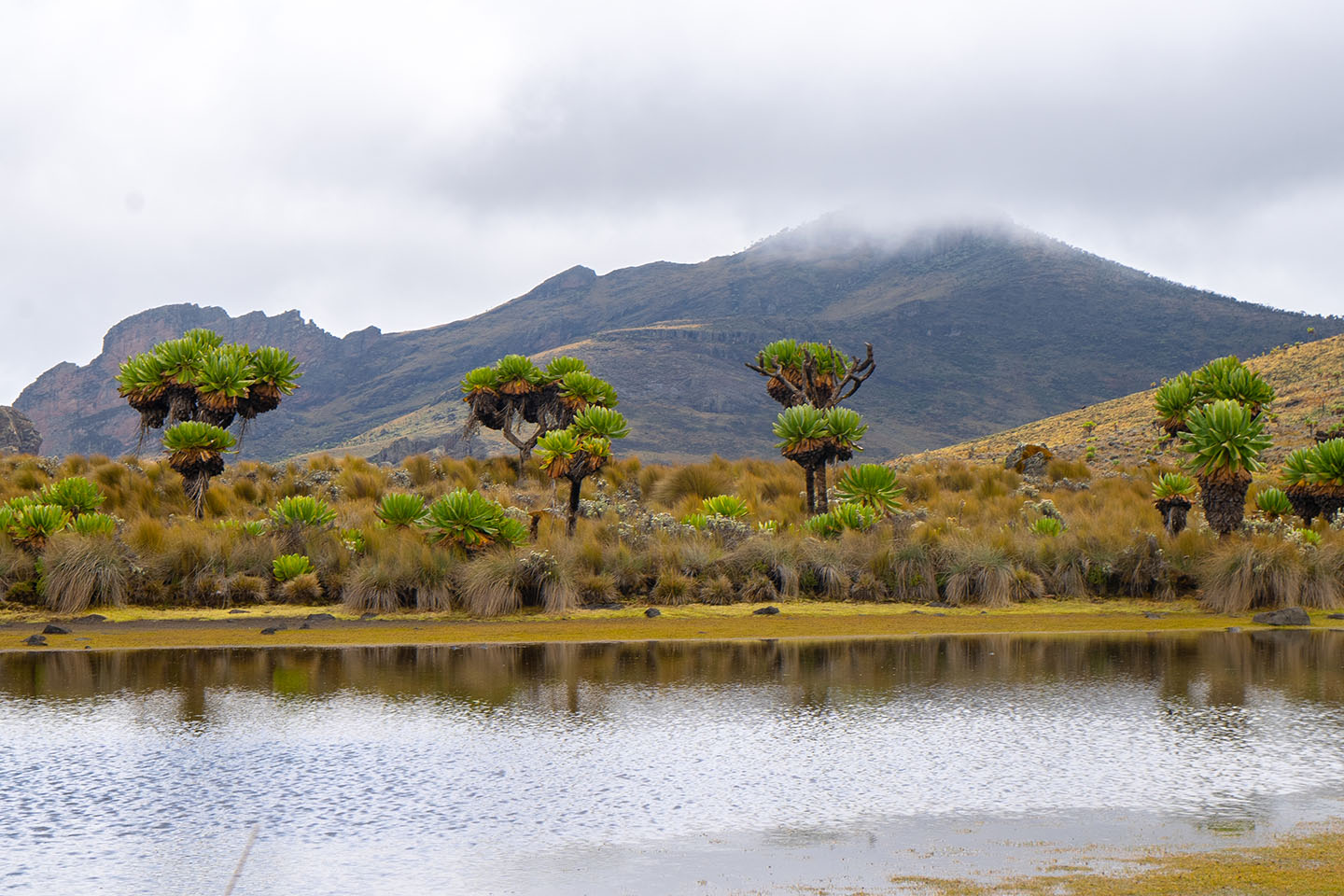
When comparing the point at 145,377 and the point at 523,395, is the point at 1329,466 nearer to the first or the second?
the point at 523,395

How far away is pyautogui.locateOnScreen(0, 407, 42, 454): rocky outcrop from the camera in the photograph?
1914 inches

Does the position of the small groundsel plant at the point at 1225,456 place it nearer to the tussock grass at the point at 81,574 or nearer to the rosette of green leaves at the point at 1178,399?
the rosette of green leaves at the point at 1178,399

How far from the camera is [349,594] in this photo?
759 inches

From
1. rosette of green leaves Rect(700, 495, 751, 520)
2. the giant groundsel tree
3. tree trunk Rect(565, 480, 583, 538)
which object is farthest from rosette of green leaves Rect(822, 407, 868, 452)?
the giant groundsel tree

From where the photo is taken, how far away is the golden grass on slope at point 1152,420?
131ft

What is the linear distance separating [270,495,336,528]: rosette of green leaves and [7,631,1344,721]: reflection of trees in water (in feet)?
20.4

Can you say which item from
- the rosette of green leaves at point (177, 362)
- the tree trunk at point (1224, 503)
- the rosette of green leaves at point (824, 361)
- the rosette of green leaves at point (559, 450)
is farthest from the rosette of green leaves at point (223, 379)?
the tree trunk at point (1224, 503)

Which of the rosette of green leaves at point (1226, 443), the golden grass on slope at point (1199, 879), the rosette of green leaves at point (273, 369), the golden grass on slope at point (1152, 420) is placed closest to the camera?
the golden grass on slope at point (1199, 879)

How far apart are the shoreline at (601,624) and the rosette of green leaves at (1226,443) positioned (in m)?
2.58

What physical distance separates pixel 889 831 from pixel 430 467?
82.0ft

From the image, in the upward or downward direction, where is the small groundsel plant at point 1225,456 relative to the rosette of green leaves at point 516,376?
downward

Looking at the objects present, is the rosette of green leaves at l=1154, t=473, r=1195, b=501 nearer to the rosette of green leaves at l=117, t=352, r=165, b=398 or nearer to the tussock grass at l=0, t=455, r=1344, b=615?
the tussock grass at l=0, t=455, r=1344, b=615

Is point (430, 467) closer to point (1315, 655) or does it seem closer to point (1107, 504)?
point (1107, 504)

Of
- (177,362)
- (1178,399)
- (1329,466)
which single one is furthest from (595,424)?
(1329,466)
